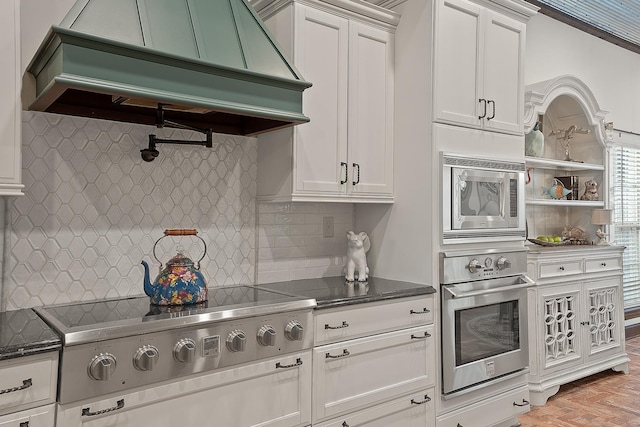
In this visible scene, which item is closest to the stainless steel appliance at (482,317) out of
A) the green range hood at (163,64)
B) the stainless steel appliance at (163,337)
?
the stainless steel appliance at (163,337)

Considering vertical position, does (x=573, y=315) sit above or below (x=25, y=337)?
below

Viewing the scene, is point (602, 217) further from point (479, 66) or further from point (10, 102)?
point (10, 102)

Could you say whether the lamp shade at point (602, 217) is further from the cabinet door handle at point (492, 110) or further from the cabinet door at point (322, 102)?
the cabinet door at point (322, 102)

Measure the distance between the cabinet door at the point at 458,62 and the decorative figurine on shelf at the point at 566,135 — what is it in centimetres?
204

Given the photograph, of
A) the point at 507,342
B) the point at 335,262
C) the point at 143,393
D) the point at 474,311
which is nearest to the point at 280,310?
the point at 143,393

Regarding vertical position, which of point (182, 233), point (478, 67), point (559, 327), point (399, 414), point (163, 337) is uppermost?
point (478, 67)

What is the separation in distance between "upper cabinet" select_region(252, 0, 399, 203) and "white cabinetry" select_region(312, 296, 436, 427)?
2.19 feet

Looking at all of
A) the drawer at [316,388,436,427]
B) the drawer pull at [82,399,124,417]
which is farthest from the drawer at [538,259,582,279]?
the drawer pull at [82,399,124,417]

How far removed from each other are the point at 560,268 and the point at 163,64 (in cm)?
332

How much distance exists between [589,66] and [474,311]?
3595 mm

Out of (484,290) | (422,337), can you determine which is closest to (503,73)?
(484,290)

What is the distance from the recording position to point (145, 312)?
1.98 meters

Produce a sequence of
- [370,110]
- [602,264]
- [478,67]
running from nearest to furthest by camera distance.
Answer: [370,110] → [478,67] → [602,264]

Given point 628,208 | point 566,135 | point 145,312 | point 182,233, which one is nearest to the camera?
point 145,312
